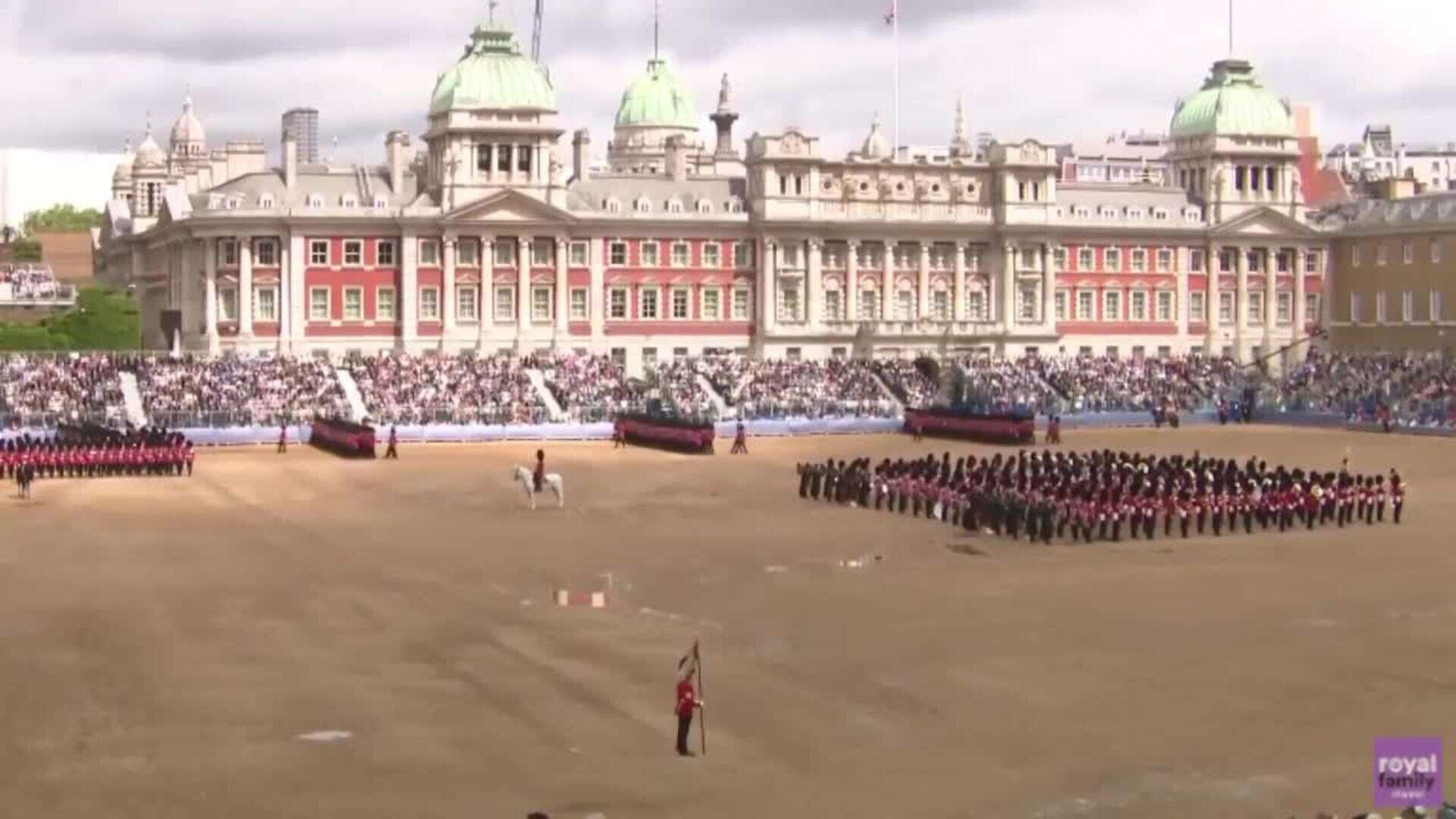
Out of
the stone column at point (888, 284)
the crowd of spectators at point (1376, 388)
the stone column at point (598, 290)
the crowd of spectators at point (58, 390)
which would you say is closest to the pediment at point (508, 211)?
the stone column at point (598, 290)

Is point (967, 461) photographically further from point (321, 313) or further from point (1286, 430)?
point (321, 313)

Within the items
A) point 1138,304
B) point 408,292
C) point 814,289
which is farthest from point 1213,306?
point 408,292

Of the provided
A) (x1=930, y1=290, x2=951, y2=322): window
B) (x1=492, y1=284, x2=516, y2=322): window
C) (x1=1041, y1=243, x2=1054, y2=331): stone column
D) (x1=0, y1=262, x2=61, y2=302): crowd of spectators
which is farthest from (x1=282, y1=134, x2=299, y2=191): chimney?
(x1=0, y1=262, x2=61, y2=302): crowd of spectators

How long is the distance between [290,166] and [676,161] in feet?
68.2

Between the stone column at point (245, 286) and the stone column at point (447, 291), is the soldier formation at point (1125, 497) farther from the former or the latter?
the stone column at point (245, 286)

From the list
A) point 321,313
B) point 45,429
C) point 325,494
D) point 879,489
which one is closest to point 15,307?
point 321,313

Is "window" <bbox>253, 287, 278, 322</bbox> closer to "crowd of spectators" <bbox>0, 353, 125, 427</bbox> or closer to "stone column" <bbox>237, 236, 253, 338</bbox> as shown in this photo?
"stone column" <bbox>237, 236, 253, 338</bbox>

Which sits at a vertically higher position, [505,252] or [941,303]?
[505,252]

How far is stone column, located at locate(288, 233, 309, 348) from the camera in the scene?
9756cm

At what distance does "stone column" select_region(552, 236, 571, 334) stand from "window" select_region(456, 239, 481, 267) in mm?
3988

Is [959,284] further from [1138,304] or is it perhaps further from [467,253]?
[467,253]

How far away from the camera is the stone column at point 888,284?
10781 centimetres

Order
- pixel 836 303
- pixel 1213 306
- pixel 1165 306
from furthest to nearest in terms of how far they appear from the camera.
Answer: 1. pixel 1213 306
2. pixel 1165 306
3. pixel 836 303

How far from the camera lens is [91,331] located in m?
123
